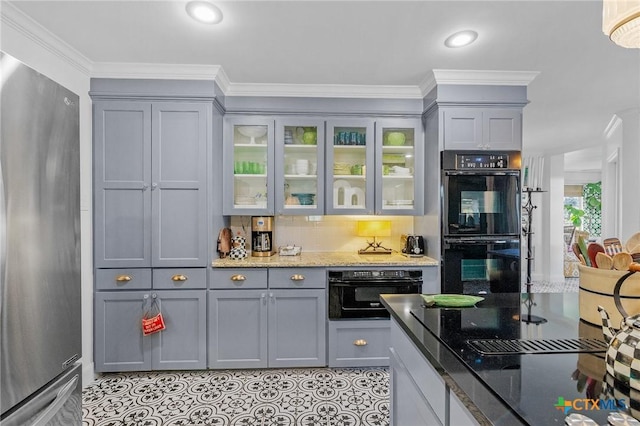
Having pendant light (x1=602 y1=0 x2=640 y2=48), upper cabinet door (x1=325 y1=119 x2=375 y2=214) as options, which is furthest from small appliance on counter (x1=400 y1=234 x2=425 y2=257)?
pendant light (x1=602 y1=0 x2=640 y2=48)

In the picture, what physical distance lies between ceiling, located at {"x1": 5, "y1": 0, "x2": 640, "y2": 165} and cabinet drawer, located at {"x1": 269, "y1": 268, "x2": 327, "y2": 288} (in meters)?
1.63

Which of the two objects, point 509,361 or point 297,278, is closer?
point 509,361

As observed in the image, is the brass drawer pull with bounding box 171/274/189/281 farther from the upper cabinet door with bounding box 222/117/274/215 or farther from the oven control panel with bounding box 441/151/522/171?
the oven control panel with bounding box 441/151/522/171

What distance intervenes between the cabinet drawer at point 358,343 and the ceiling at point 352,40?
209cm

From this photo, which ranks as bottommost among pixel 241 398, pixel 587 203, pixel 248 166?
pixel 241 398

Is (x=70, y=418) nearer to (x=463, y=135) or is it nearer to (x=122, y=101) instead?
(x=122, y=101)

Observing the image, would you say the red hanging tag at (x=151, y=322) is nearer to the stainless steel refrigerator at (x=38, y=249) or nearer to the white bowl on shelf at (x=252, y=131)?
the stainless steel refrigerator at (x=38, y=249)

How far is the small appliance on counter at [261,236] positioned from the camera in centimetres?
312

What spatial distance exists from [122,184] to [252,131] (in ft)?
3.84

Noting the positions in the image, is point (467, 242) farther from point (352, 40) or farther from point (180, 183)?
point (180, 183)

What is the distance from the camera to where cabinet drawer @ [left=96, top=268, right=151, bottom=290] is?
2.64 meters

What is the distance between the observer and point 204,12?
1.92 m

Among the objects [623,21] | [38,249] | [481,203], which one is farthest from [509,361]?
[481,203]

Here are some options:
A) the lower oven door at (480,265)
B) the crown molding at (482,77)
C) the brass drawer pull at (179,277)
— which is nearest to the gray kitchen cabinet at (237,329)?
the brass drawer pull at (179,277)
